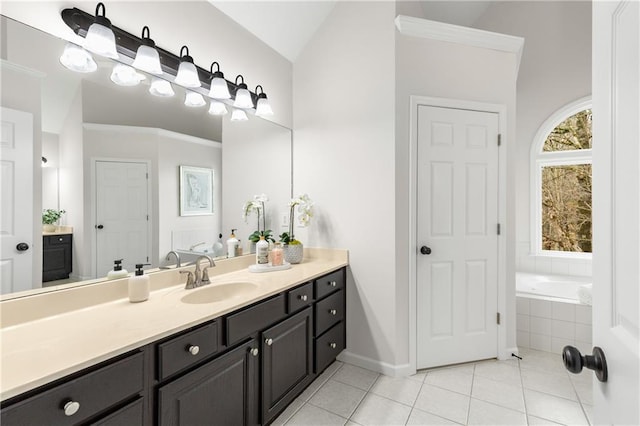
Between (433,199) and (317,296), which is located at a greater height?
(433,199)

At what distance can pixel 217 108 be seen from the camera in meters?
2.14

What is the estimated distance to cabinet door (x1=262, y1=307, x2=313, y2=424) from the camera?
1626 mm

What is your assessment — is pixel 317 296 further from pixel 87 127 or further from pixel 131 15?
pixel 131 15

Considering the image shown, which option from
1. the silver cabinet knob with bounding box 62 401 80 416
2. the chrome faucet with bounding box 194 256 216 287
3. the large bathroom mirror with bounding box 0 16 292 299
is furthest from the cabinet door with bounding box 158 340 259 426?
the large bathroom mirror with bounding box 0 16 292 299

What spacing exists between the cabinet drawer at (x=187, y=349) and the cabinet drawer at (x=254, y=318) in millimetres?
79

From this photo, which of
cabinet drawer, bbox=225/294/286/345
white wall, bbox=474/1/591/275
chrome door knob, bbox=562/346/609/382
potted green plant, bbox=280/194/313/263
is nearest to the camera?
chrome door knob, bbox=562/346/609/382

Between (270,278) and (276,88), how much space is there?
1.60 metres

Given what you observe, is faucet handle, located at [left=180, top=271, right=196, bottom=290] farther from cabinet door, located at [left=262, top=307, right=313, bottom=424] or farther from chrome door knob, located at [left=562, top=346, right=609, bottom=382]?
chrome door knob, located at [left=562, top=346, right=609, bottom=382]

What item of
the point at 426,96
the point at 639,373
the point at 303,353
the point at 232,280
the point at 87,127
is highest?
the point at 426,96

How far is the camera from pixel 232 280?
1984 millimetres

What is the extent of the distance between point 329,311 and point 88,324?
144 centimetres

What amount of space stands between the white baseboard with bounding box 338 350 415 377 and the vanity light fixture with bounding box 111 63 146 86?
2.35 m

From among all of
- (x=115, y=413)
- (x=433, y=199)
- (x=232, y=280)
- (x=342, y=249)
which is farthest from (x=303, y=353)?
(x=433, y=199)

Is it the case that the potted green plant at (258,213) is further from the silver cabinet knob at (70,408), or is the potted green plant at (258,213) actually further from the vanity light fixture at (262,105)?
the silver cabinet knob at (70,408)
